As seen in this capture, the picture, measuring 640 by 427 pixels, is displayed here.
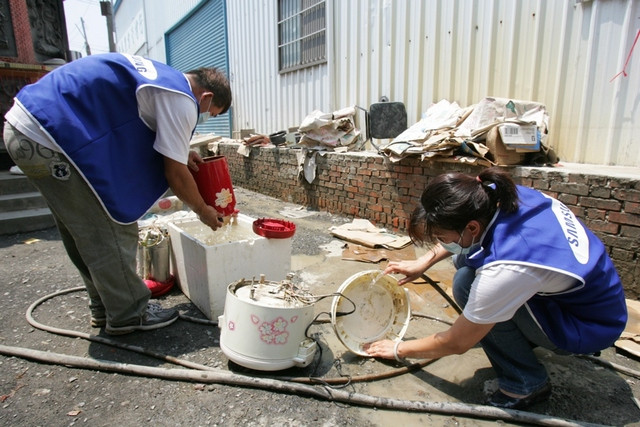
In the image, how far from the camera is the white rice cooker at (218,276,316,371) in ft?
6.30

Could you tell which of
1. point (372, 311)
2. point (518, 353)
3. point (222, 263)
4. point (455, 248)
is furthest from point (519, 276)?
point (222, 263)

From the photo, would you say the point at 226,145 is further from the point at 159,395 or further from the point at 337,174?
the point at 159,395

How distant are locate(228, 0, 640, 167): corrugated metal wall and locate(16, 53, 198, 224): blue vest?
10.9 feet

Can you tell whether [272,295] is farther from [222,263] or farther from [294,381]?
[222,263]

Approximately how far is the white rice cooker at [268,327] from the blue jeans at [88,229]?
2.34 feet

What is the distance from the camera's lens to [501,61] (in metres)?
4.14

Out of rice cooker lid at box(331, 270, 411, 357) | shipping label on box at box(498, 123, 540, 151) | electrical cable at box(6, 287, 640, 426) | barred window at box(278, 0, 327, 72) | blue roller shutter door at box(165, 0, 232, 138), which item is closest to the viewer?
electrical cable at box(6, 287, 640, 426)

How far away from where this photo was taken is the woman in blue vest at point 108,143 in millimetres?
1997

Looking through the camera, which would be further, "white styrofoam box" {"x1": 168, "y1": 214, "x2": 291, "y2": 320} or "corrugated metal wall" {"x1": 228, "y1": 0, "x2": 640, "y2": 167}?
"corrugated metal wall" {"x1": 228, "y1": 0, "x2": 640, "y2": 167}

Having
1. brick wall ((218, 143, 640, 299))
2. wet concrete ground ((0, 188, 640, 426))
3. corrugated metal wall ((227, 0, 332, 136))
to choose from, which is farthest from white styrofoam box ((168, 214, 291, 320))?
corrugated metal wall ((227, 0, 332, 136))

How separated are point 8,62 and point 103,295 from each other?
18.7 ft

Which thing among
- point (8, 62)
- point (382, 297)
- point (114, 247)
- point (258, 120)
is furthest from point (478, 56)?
point (8, 62)

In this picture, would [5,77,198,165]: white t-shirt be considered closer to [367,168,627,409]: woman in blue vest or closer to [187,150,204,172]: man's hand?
[187,150,204,172]: man's hand

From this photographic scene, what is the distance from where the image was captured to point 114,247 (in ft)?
7.38
